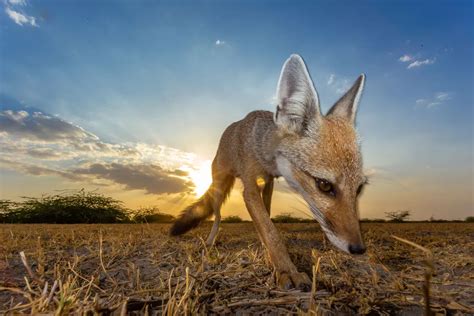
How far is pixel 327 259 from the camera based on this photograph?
3.35m

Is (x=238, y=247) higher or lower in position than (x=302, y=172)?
lower

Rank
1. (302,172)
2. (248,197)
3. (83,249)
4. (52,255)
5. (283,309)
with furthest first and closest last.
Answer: (83,249)
(52,255)
(248,197)
(302,172)
(283,309)

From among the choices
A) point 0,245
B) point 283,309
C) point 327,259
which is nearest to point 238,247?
point 327,259

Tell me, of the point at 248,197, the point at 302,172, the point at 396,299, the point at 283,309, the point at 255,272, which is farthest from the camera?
the point at 248,197

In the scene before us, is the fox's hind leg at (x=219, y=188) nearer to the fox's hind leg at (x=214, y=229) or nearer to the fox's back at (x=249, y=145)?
the fox's hind leg at (x=214, y=229)

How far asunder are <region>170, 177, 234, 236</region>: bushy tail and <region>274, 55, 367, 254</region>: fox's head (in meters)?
2.03

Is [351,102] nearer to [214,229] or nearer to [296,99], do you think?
[296,99]

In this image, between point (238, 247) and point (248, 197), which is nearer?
point (248, 197)

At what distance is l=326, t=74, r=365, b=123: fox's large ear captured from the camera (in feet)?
12.6

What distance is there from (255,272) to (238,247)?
6.14 feet

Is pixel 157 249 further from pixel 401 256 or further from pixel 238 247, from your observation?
pixel 401 256

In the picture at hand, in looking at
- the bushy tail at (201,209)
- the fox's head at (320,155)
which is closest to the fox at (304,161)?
the fox's head at (320,155)

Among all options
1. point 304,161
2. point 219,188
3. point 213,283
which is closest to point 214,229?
point 219,188

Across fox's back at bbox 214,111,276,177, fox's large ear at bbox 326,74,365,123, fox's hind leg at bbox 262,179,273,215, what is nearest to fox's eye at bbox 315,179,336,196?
fox's back at bbox 214,111,276,177
